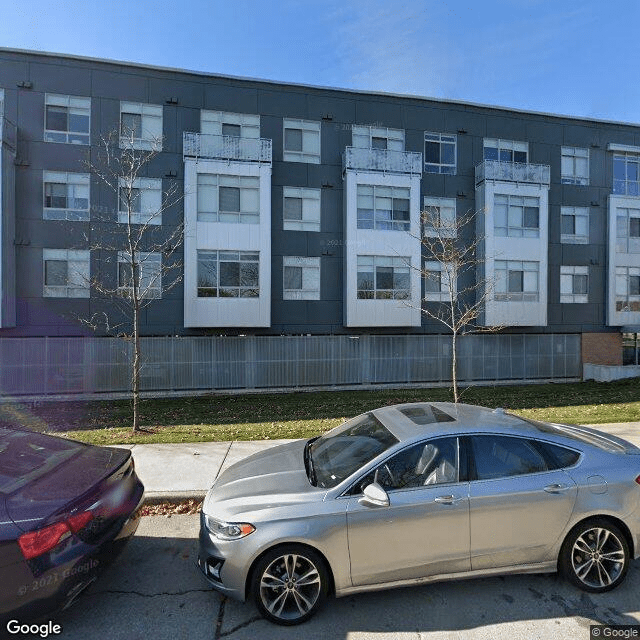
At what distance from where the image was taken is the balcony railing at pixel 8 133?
43.1ft

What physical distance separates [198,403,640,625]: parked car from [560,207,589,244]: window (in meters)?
17.8

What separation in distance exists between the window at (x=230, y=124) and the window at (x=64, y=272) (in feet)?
21.7

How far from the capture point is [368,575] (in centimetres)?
289

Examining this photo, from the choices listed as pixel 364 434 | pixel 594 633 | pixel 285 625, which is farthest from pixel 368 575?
pixel 594 633

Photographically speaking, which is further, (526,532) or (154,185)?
(154,185)

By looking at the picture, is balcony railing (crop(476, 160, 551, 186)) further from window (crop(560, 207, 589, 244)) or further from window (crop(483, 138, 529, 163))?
window (crop(560, 207, 589, 244))

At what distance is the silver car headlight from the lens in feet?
9.46

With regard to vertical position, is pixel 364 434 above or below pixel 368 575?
above

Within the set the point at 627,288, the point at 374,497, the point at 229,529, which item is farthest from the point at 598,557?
the point at 627,288

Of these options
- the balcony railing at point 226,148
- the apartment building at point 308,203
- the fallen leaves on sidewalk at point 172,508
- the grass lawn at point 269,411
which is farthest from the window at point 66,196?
the fallen leaves on sidewalk at point 172,508

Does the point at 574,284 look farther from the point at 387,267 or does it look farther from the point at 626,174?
the point at 387,267

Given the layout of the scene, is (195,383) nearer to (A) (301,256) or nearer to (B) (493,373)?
(A) (301,256)

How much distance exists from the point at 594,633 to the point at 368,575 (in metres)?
1.55

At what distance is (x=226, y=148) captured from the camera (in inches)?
592
